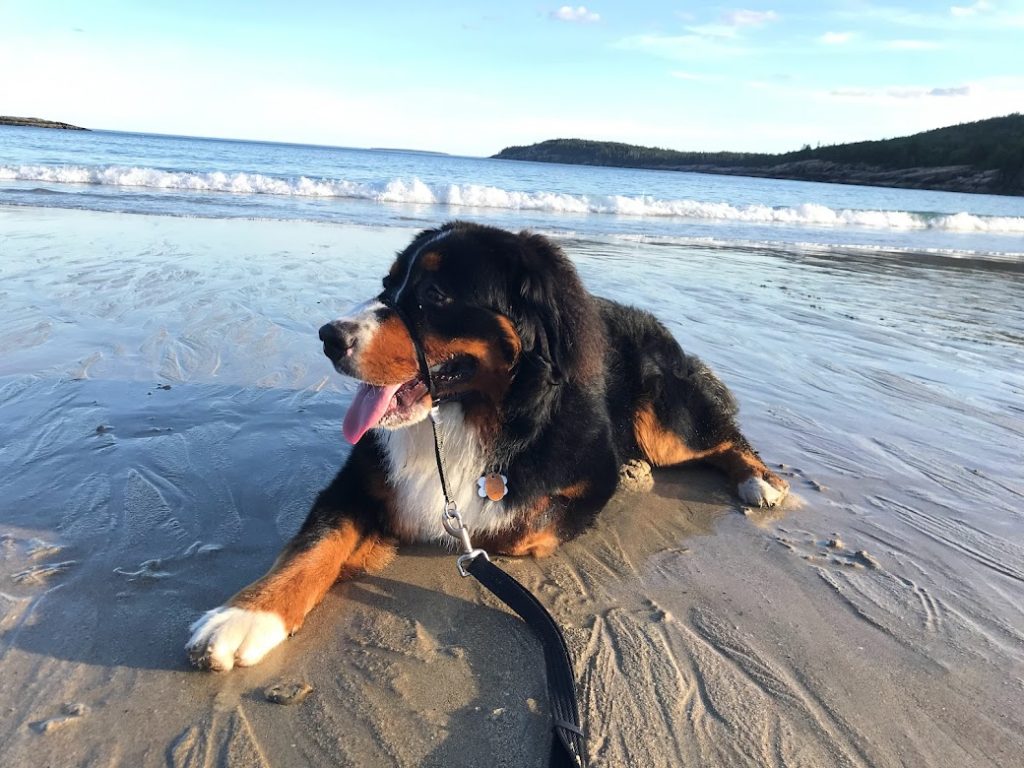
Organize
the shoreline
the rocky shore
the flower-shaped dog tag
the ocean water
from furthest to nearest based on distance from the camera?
the rocky shore, the shoreline, the ocean water, the flower-shaped dog tag

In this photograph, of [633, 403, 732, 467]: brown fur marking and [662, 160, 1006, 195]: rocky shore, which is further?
[662, 160, 1006, 195]: rocky shore

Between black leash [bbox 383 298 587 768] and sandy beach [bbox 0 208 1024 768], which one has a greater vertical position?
black leash [bbox 383 298 587 768]

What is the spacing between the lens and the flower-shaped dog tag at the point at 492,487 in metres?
2.90

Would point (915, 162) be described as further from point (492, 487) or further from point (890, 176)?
point (492, 487)

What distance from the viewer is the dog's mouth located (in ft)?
8.74

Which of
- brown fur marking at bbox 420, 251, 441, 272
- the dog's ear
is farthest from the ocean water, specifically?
the dog's ear

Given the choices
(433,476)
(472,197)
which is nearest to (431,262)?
(433,476)

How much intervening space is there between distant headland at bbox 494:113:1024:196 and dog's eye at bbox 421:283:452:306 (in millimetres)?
70098

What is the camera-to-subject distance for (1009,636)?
2561 mm

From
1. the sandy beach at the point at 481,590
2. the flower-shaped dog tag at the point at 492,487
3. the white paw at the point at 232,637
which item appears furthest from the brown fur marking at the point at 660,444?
the white paw at the point at 232,637

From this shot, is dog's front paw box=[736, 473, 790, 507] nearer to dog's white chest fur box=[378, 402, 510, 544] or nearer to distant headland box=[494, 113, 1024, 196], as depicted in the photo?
dog's white chest fur box=[378, 402, 510, 544]

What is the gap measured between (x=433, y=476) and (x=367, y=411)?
0.44m

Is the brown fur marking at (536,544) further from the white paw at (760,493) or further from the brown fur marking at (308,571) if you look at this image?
the white paw at (760,493)

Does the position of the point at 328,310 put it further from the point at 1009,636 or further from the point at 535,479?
the point at 1009,636
